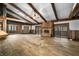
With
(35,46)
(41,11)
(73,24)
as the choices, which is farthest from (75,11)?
(35,46)

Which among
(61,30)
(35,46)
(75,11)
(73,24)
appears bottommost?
(35,46)

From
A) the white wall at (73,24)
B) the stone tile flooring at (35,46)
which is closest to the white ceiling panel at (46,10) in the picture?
the white wall at (73,24)

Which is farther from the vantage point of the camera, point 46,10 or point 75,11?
point 46,10

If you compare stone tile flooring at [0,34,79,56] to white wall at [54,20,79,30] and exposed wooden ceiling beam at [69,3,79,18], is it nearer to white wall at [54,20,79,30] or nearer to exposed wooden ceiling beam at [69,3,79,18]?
white wall at [54,20,79,30]

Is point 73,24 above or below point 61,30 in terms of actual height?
above

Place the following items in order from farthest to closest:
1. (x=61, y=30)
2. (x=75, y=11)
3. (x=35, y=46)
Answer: (x=61, y=30), (x=35, y=46), (x=75, y=11)

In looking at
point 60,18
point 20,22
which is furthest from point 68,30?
point 20,22

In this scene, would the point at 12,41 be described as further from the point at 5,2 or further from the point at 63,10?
the point at 63,10

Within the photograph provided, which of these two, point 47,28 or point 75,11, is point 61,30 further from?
point 75,11

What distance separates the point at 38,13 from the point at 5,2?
70cm

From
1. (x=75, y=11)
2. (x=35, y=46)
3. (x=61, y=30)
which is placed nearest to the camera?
(x=75, y=11)

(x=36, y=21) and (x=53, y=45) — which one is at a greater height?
(x=36, y=21)

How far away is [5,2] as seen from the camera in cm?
219

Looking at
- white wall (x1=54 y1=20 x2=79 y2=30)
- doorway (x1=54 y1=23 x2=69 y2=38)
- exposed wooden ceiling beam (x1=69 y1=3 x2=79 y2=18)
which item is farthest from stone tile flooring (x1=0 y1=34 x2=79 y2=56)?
exposed wooden ceiling beam (x1=69 y1=3 x2=79 y2=18)
